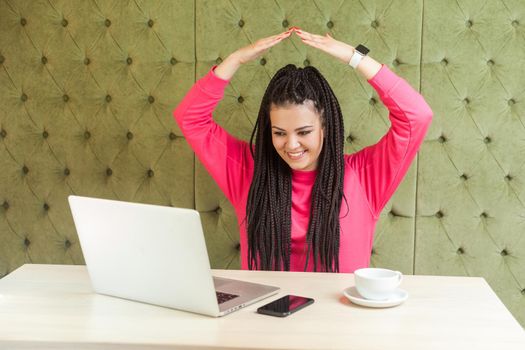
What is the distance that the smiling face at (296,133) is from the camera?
1.84 m

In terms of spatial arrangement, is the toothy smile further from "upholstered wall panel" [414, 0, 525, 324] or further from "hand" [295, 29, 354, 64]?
"upholstered wall panel" [414, 0, 525, 324]

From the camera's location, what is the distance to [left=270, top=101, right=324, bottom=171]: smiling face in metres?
1.84

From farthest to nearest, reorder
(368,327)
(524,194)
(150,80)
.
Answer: (150,80), (524,194), (368,327)

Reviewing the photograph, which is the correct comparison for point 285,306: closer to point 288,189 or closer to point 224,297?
point 224,297

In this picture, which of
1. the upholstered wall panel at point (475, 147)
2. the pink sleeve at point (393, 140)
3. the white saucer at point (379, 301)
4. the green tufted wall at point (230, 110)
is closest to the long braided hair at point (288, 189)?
the pink sleeve at point (393, 140)

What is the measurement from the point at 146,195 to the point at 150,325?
1.18 m

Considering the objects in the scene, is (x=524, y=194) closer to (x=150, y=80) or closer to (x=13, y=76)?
(x=150, y=80)

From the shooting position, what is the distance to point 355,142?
2193 mm

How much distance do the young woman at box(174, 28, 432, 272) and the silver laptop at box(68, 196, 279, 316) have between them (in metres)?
0.51

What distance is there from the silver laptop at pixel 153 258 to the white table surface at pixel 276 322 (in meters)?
0.03

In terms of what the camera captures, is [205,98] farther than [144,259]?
Yes

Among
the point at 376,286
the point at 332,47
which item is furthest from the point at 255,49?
the point at 376,286

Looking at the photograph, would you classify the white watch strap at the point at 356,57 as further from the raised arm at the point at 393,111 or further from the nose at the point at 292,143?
the nose at the point at 292,143

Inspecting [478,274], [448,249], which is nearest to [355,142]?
[448,249]
